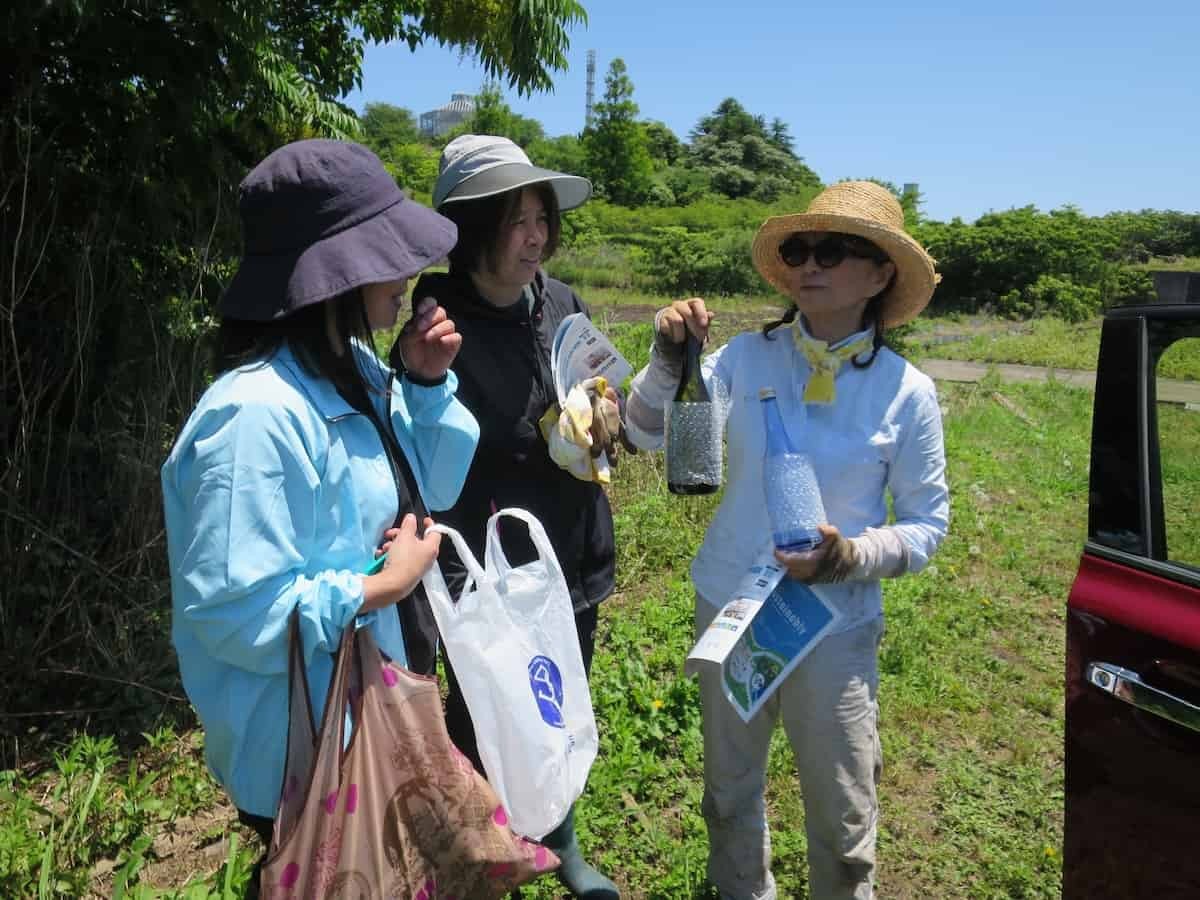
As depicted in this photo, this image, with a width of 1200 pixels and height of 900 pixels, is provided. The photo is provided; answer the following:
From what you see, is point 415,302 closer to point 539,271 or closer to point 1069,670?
point 539,271

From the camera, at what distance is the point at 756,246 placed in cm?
226

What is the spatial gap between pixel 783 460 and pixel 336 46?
183 inches

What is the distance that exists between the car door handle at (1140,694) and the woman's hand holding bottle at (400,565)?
1.24 meters

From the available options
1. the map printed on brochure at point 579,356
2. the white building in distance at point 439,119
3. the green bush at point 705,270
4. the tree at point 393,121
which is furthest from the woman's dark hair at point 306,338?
A: the white building in distance at point 439,119

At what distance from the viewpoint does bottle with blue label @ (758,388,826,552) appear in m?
1.82

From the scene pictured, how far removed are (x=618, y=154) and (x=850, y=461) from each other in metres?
49.9

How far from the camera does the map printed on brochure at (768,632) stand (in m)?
1.88

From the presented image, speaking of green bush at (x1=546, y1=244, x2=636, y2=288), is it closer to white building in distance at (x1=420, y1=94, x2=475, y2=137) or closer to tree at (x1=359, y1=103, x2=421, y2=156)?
tree at (x1=359, y1=103, x2=421, y2=156)

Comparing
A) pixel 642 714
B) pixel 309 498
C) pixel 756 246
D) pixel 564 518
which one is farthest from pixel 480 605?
pixel 642 714

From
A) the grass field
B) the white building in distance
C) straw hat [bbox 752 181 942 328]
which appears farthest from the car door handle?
the white building in distance

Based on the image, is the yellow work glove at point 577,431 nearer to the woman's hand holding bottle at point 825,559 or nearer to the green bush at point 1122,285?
the woman's hand holding bottle at point 825,559

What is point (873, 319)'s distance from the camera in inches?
82.1

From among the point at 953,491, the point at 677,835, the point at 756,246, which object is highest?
the point at 756,246

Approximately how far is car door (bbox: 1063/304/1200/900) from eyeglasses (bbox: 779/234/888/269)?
54 centimetres
